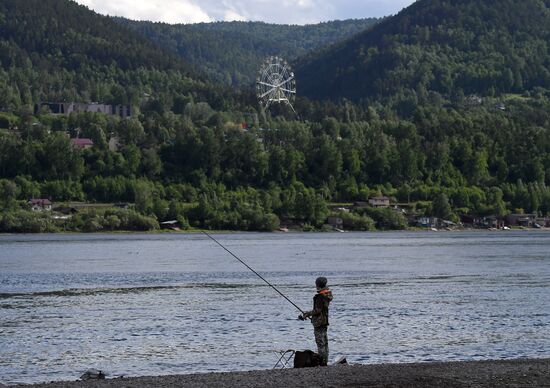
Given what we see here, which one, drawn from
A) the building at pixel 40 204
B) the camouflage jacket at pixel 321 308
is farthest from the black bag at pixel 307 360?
the building at pixel 40 204

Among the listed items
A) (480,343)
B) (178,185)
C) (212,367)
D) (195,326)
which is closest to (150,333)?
(195,326)

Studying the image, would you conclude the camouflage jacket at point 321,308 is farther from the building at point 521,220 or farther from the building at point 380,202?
the building at point 521,220

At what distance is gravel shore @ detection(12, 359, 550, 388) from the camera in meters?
23.6

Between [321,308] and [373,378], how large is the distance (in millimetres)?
2259

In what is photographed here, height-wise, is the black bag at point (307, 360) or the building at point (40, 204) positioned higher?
the black bag at point (307, 360)

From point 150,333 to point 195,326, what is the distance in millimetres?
2414

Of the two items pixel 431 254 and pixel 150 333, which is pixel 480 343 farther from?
pixel 431 254

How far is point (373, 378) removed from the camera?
2450 cm

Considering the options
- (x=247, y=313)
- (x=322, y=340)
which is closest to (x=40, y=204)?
(x=247, y=313)

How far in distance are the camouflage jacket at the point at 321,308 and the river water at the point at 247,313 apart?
5.38 metres

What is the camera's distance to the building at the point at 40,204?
171 m

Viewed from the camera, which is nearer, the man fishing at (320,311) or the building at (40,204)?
the man fishing at (320,311)

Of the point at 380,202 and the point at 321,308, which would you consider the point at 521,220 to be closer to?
the point at 380,202

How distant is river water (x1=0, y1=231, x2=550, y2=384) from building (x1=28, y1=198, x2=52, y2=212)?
8370cm
